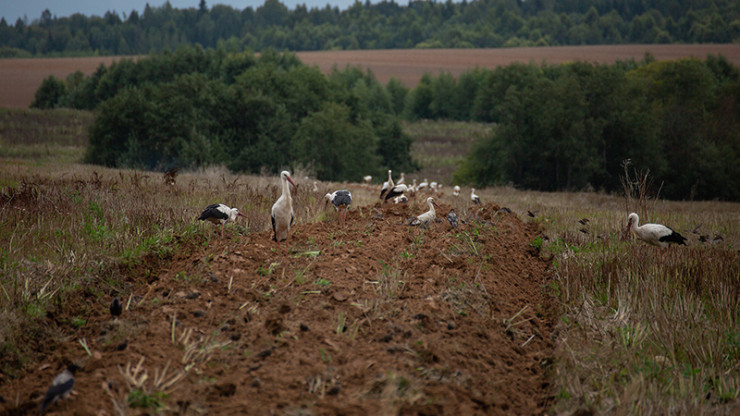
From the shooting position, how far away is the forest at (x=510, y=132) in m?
47.8

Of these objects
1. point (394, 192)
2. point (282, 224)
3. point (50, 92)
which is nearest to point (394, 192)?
point (394, 192)

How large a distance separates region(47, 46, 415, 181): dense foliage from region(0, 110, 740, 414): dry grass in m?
33.1

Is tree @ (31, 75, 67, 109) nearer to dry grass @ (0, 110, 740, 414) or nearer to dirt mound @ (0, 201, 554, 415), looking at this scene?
dry grass @ (0, 110, 740, 414)

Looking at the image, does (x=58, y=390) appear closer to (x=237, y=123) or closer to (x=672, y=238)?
(x=672, y=238)

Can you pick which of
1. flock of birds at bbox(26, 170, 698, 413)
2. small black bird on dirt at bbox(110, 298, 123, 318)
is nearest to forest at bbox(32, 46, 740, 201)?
flock of birds at bbox(26, 170, 698, 413)

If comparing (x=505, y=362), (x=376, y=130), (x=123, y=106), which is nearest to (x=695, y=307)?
(x=505, y=362)

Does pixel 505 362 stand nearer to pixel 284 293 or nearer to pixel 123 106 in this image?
pixel 284 293

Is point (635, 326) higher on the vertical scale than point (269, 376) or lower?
lower

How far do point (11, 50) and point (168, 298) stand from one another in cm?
14777

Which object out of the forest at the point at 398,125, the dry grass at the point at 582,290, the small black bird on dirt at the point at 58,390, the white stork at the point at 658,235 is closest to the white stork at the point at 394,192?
the dry grass at the point at 582,290

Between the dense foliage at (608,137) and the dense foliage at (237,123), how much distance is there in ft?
41.6

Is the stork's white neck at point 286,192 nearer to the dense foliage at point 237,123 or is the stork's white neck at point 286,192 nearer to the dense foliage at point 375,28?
the dense foliage at point 237,123

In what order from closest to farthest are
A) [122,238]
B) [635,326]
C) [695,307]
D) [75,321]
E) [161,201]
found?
[75,321], [635,326], [695,307], [122,238], [161,201]

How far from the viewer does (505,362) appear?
558cm
